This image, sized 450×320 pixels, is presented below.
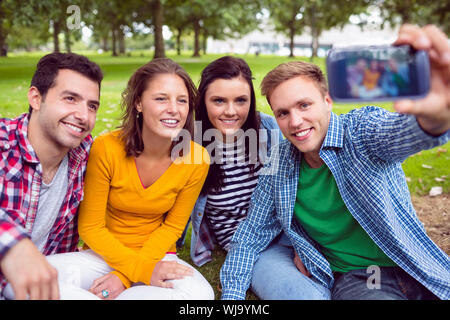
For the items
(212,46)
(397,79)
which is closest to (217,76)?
(397,79)

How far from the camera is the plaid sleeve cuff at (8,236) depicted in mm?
1675

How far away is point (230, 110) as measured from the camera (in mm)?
2988

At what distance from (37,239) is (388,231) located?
84.2 inches

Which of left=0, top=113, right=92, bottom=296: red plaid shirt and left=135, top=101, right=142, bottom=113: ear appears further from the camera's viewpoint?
left=135, top=101, right=142, bottom=113: ear

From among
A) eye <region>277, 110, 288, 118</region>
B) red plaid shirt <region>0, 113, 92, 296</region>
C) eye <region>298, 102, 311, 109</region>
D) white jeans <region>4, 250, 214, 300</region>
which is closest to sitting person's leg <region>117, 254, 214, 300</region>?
white jeans <region>4, 250, 214, 300</region>

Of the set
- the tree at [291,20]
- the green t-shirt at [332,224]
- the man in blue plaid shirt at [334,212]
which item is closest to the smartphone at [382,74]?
the man in blue plaid shirt at [334,212]

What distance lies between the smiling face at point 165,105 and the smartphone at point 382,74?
140 cm

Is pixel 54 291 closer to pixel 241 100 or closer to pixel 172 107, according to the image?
pixel 172 107

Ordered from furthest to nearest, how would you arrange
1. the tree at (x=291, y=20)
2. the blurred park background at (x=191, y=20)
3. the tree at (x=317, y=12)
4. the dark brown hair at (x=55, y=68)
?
the tree at (x=291, y=20), the tree at (x=317, y=12), the blurred park background at (x=191, y=20), the dark brown hair at (x=55, y=68)

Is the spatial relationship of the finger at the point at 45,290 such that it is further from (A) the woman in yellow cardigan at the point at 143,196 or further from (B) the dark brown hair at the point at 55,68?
(B) the dark brown hair at the point at 55,68

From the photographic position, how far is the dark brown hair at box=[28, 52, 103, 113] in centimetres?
236

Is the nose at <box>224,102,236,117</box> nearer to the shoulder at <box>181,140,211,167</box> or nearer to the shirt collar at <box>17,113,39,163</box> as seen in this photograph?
the shoulder at <box>181,140,211,167</box>
